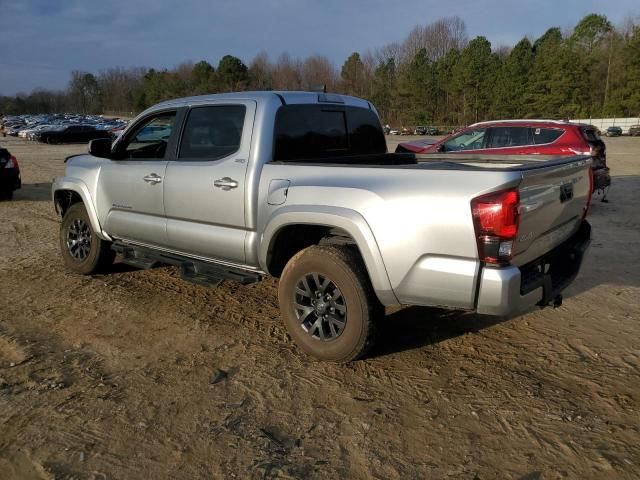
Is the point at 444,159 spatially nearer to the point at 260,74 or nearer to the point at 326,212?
the point at 326,212

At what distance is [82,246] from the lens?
19.5 ft

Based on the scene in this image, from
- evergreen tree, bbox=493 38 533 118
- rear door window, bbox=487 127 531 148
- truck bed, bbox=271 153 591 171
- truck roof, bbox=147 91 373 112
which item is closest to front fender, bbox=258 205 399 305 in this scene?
truck bed, bbox=271 153 591 171

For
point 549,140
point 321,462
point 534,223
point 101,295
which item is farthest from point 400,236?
point 549,140

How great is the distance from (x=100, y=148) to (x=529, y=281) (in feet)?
13.7

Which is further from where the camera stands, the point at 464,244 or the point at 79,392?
the point at 79,392

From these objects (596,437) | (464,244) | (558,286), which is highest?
(464,244)

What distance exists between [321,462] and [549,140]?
9.06 metres

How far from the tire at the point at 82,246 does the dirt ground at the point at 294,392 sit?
444mm

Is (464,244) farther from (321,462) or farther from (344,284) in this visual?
(321,462)

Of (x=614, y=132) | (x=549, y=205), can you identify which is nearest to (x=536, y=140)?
(x=549, y=205)

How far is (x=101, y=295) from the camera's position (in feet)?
17.3

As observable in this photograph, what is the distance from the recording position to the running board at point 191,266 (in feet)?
14.2

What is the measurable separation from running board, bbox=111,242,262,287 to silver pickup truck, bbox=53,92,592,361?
0.01m

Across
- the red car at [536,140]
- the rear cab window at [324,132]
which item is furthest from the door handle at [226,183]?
the red car at [536,140]
